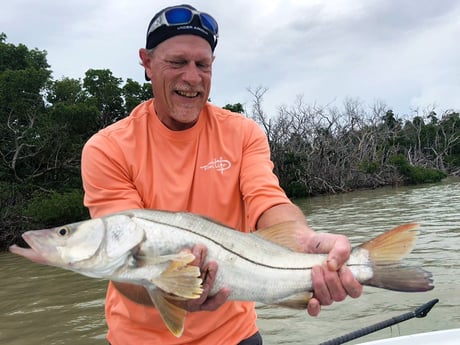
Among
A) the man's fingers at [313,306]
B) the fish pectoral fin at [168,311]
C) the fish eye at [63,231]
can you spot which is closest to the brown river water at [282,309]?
the man's fingers at [313,306]

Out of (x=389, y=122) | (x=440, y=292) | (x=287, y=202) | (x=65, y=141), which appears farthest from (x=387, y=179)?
(x=287, y=202)

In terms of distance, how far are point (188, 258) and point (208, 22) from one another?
1334mm

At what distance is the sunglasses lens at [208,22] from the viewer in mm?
2577

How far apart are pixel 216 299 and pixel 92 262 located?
0.53 meters

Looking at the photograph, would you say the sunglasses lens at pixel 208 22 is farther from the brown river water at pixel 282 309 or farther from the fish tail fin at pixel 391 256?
the brown river water at pixel 282 309

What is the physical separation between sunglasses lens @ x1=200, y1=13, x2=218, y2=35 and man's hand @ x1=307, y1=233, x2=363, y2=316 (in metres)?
1.31

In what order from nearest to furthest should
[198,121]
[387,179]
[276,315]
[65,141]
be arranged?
[198,121] < [276,315] < [65,141] < [387,179]

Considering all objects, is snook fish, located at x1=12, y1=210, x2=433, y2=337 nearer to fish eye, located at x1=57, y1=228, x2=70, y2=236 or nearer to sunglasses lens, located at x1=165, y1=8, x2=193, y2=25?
fish eye, located at x1=57, y1=228, x2=70, y2=236

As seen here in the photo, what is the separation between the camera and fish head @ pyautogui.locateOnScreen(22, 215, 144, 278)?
6.27 feet

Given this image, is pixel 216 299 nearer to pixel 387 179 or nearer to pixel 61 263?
pixel 61 263

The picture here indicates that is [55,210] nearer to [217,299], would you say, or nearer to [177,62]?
[177,62]

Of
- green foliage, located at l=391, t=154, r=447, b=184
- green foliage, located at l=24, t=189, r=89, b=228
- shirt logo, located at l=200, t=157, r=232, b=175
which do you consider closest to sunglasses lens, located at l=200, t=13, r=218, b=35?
shirt logo, located at l=200, t=157, r=232, b=175

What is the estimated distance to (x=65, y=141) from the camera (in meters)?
23.9

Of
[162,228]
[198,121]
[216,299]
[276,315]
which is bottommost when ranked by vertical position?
[276,315]
